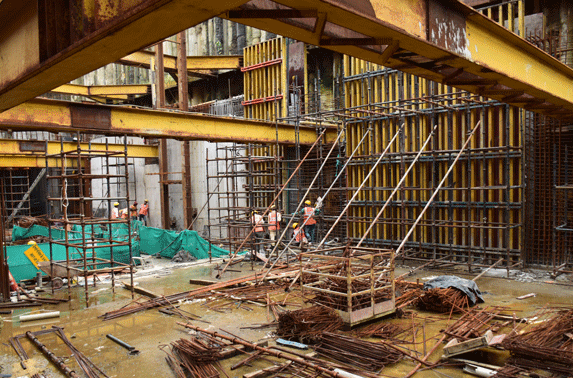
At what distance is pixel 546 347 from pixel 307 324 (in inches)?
142

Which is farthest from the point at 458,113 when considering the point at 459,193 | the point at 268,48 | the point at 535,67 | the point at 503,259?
the point at 268,48

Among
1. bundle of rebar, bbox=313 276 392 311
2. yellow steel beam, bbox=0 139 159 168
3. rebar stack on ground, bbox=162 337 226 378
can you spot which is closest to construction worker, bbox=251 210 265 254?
yellow steel beam, bbox=0 139 159 168

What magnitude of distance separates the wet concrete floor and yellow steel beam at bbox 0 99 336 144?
4.26m

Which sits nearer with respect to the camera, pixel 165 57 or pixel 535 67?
pixel 535 67

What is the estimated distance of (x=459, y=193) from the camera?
14312 millimetres

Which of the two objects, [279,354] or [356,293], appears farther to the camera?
[356,293]

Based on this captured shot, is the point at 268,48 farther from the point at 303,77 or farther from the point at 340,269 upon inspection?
the point at 340,269

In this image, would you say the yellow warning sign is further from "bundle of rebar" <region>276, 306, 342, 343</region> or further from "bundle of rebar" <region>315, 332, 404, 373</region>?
"bundle of rebar" <region>315, 332, 404, 373</region>

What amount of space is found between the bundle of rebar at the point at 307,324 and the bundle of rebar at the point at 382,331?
442 mm

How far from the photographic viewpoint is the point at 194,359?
272 inches

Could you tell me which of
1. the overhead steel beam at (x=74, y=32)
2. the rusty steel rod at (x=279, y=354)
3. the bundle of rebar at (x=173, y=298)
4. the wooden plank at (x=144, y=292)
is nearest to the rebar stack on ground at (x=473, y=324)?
the rusty steel rod at (x=279, y=354)

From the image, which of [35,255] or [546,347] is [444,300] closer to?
[546,347]

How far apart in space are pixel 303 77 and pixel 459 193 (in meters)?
9.04

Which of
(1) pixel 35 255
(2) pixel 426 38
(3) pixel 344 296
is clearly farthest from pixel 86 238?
(2) pixel 426 38
